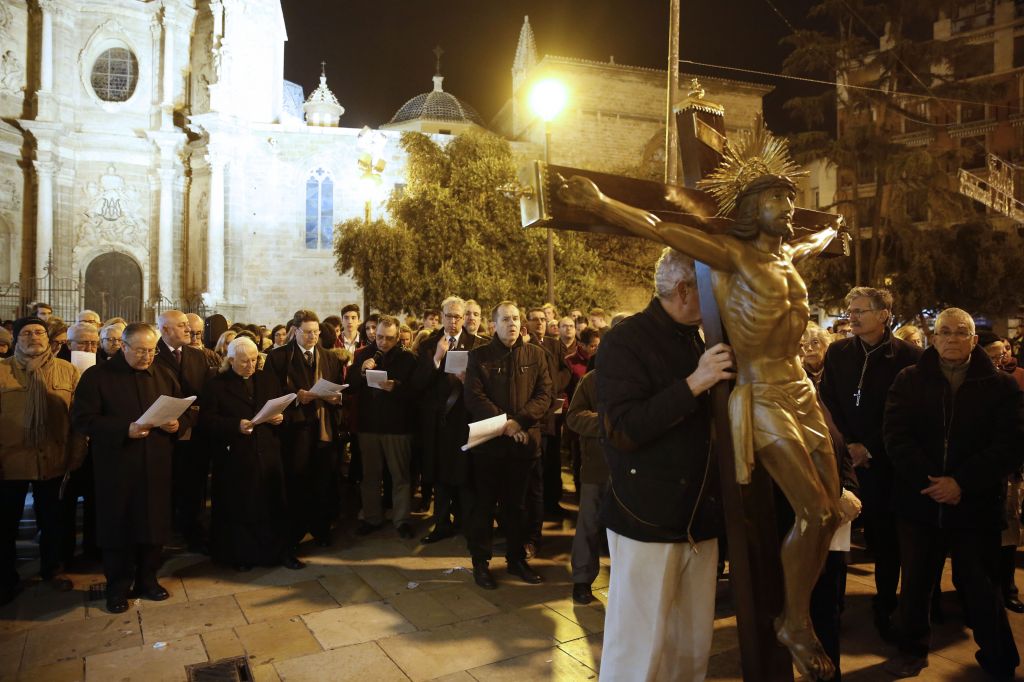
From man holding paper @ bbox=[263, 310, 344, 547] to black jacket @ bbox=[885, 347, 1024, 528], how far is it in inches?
185

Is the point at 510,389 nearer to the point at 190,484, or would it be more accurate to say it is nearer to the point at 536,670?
the point at 536,670

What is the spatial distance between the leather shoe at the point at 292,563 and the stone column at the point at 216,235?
20748 millimetres

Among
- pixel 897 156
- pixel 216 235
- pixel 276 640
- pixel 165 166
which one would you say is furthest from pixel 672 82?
pixel 165 166

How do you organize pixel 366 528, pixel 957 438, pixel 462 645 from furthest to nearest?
1. pixel 366 528
2. pixel 462 645
3. pixel 957 438

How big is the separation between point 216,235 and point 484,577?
23.0 meters

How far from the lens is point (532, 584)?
5539 millimetres

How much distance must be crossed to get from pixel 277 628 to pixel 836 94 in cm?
2436

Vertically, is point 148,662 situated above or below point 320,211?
below

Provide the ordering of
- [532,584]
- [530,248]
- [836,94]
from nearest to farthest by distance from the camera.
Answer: [532,584] < [530,248] < [836,94]

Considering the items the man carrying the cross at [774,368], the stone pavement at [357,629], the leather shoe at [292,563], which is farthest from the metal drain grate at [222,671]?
the man carrying the cross at [774,368]

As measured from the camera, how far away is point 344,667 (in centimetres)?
408

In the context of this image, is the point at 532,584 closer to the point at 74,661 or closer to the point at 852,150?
the point at 74,661

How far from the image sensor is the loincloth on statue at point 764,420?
244 cm

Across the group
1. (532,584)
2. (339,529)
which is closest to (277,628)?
(532,584)
